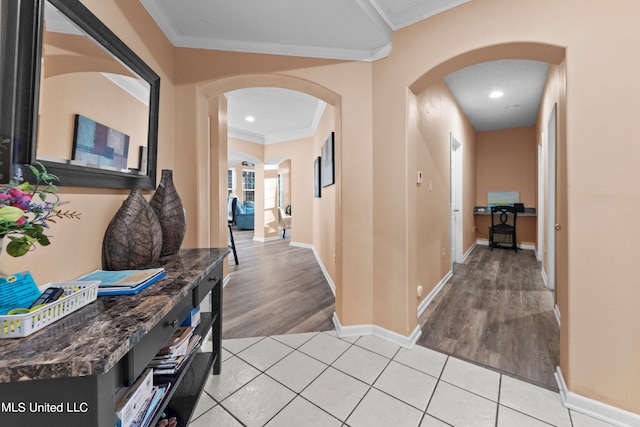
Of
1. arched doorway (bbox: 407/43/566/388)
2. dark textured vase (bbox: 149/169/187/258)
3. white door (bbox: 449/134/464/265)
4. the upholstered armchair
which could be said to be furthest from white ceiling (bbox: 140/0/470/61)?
the upholstered armchair

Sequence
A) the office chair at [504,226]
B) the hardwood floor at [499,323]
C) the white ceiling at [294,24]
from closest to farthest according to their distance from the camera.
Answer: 1. the white ceiling at [294,24]
2. the hardwood floor at [499,323]
3. the office chair at [504,226]

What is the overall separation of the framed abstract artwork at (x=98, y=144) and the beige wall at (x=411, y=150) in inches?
6.2

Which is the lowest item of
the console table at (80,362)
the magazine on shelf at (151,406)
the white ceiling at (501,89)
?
the magazine on shelf at (151,406)

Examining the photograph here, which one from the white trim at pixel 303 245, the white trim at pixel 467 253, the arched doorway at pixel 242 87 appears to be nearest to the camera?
the arched doorway at pixel 242 87

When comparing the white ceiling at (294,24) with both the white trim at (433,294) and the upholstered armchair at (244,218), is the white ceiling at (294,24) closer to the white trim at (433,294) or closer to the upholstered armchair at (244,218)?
the white trim at (433,294)

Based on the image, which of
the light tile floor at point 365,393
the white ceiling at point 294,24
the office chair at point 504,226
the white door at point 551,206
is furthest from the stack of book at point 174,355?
the office chair at point 504,226

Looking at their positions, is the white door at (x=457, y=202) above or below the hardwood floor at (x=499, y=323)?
above

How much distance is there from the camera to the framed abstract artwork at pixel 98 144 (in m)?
1.01

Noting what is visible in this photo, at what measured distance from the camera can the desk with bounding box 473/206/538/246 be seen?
5188mm

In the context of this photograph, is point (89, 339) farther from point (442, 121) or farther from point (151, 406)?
point (442, 121)

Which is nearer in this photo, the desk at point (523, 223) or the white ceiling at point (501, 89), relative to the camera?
the white ceiling at point (501, 89)

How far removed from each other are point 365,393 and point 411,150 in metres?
1.66

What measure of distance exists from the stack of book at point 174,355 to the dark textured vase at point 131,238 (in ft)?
1.22

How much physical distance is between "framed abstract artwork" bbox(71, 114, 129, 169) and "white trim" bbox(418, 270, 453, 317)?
261 cm
